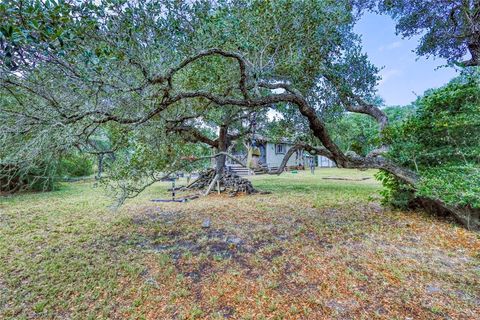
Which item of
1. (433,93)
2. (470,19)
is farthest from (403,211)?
(470,19)

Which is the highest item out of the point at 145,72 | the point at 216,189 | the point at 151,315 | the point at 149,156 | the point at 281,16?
the point at 281,16

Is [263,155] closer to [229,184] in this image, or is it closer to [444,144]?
[229,184]

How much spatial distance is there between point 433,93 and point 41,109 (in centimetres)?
749

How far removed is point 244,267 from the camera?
3434 millimetres

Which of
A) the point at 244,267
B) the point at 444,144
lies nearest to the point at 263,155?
the point at 444,144

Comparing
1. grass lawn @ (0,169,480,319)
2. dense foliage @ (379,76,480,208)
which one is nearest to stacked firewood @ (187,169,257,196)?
grass lawn @ (0,169,480,319)

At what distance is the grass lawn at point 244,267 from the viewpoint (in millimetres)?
2580

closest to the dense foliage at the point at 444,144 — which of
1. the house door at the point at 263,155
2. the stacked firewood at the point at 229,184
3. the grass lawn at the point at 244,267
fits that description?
the grass lawn at the point at 244,267

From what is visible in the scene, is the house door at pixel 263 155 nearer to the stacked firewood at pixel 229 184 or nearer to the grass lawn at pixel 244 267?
the stacked firewood at pixel 229 184

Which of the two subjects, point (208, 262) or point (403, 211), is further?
point (403, 211)

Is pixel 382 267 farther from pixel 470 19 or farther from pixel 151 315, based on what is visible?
pixel 470 19

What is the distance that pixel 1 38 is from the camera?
4.94ft

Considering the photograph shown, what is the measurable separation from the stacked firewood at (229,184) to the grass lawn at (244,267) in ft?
10.7

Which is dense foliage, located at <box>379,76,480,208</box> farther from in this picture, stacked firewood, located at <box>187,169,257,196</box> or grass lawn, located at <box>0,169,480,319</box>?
stacked firewood, located at <box>187,169,257,196</box>
